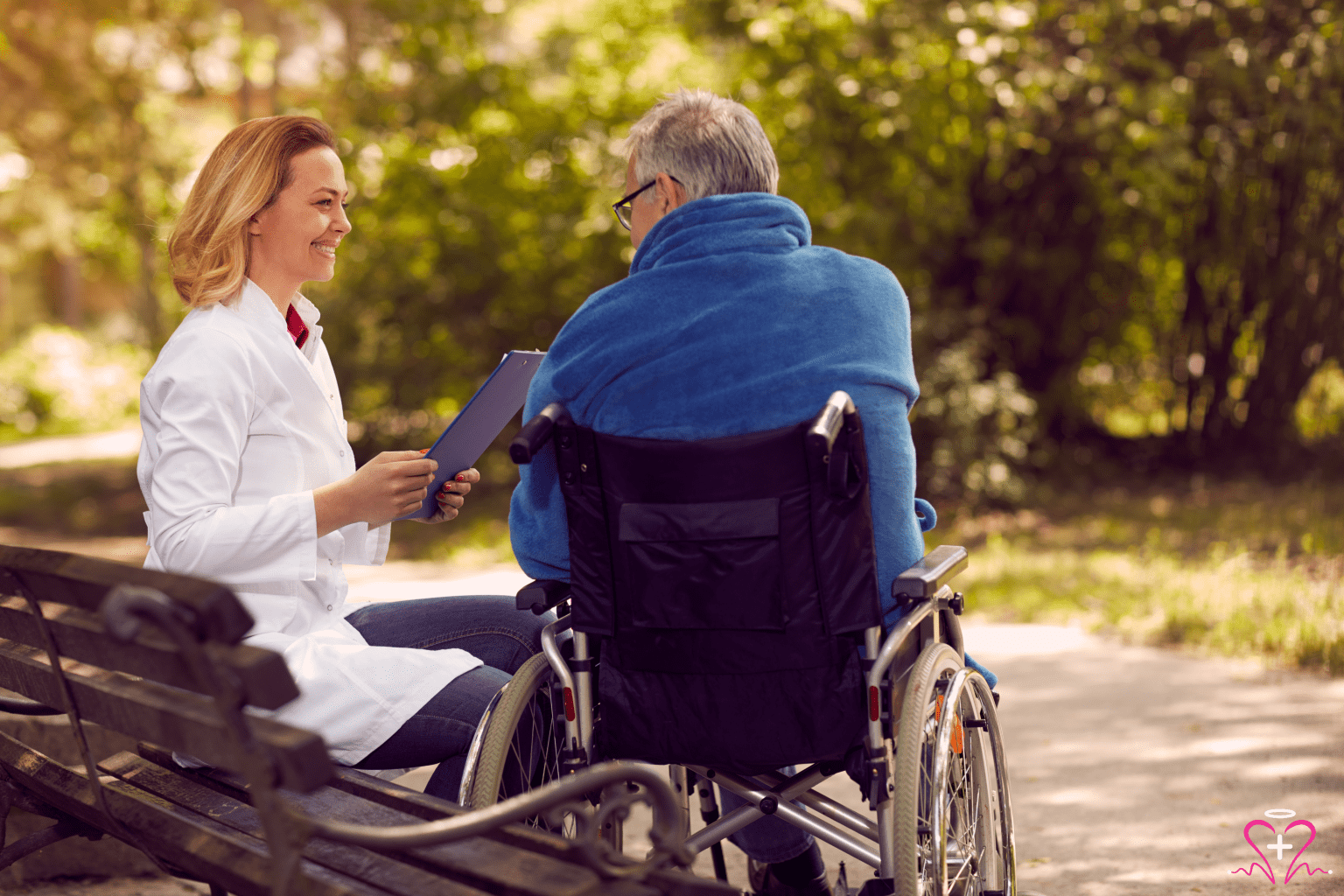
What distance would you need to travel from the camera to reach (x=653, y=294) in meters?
2.30

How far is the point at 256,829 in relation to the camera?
2076 millimetres

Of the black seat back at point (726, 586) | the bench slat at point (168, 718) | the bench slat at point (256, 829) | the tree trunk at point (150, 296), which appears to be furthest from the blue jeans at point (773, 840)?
the tree trunk at point (150, 296)

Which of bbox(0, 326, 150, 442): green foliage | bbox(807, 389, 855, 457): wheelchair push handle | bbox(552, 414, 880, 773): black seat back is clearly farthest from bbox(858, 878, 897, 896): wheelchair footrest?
bbox(0, 326, 150, 442): green foliage

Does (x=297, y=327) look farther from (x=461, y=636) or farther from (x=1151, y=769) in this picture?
(x=1151, y=769)

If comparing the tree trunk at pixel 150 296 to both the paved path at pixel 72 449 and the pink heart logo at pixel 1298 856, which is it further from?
the pink heart logo at pixel 1298 856

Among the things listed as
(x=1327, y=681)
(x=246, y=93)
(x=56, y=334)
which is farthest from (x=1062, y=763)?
(x=56, y=334)

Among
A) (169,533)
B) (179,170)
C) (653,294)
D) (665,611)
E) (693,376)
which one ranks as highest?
(179,170)

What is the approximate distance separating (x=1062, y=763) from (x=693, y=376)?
8.65 ft

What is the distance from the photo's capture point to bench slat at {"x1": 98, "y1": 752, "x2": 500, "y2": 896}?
5.90ft

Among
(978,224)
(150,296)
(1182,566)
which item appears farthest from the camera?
(150,296)

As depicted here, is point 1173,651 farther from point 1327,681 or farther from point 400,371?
point 400,371

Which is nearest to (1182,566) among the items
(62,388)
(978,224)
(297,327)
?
(978,224)

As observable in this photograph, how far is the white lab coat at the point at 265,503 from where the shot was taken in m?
2.24

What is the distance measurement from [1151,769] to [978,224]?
281 inches
